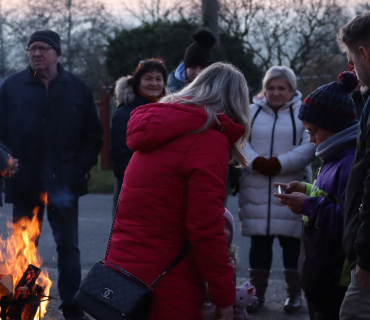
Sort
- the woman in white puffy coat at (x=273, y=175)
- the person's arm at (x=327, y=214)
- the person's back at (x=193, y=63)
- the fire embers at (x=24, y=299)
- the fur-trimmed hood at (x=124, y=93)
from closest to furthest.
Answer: the person's arm at (x=327, y=214) → the fire embers at (x=24, y=299) → the woman in white puffy coat at (x=273, y=175) → the fur-trimmed hood at (x=124, y=93) → the person's back at (x=193, y=63)

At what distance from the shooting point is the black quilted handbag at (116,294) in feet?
8.31

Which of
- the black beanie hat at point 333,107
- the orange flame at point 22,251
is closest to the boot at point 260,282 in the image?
the orange flame at point 22,251

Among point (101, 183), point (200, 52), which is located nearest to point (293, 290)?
point (200, 52)

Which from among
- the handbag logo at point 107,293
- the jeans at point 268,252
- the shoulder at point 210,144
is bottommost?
the jeans at point 268,252

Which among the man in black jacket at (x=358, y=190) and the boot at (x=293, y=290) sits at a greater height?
the man in black jacket at (x=358, y=190)

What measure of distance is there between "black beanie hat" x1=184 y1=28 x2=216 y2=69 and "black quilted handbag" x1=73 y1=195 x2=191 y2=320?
121 inches

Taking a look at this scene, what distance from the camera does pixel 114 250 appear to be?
269 cm

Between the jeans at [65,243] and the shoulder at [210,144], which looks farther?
the jeans at [65,243]

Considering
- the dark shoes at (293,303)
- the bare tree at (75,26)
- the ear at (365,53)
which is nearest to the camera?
the ear at (365,53)

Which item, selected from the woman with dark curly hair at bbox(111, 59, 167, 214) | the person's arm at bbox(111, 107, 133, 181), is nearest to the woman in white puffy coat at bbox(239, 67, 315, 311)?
the woman with dark curly hair at bbox(111, 59, 167, 214)

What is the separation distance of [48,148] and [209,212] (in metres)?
2.38

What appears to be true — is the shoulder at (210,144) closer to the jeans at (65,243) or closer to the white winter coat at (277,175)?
the jeans at (65,243)

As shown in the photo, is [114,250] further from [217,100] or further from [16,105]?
[16,105]

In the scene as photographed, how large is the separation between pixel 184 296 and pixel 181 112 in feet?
2.84
